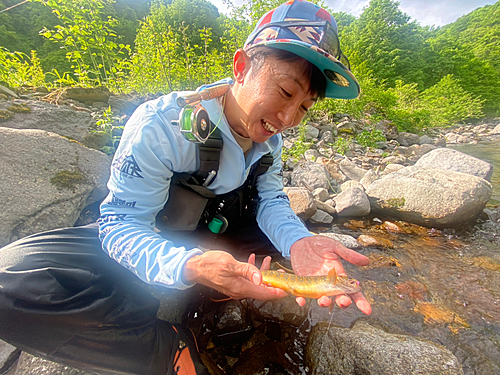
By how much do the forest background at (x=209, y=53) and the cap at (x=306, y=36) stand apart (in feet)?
13.5

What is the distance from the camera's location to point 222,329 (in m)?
2.39

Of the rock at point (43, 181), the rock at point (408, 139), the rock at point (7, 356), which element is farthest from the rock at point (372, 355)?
the rock at point (408, 139)

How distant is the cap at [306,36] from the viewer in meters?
1.61

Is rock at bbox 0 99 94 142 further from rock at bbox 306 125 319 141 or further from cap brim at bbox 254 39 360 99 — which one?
rock at bbox 306 125 319 141

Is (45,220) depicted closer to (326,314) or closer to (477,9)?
(326,314)

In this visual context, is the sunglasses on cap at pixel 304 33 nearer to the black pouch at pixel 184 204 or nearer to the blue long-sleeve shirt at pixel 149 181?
the blue long-sleeve shirt at pixel 149 181

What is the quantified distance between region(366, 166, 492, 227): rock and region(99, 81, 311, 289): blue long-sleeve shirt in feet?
14.1

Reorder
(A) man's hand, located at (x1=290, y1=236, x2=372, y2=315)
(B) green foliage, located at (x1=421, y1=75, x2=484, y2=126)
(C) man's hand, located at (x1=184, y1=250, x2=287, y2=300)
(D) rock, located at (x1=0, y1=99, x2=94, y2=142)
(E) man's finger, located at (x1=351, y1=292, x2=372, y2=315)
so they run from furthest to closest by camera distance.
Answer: (B) green foliage, located at (x1=421, y1=75, x2=484, y2=126) < (D) rock, located at (x1=0, y1=99, x2=94, y2=142) < (A) man's hand, located at (x1=290, y1=236, x2=372, y2=315) < (E) man's finger, located at (x1=351, y1=292, x2=372, y2=315) < (C) man's hand, located at (x1=184, y1=250, x2=287, y2=300)

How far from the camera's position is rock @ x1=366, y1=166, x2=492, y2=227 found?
15.1 feet

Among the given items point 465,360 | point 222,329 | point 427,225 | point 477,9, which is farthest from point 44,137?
point 477,9

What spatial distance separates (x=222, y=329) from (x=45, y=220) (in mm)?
2406

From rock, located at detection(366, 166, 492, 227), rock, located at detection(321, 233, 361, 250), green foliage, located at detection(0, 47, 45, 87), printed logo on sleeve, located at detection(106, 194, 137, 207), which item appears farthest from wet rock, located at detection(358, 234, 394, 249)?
green foliage, located at detection(0, 47, 45, 87)

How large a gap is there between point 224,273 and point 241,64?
1.54 metres

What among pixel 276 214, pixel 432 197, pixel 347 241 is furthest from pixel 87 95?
pixel 432 197
